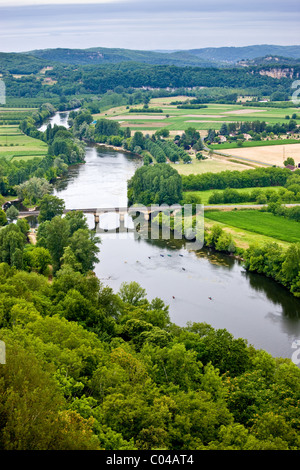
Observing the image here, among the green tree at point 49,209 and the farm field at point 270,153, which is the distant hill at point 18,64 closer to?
the farm field at point 270,153

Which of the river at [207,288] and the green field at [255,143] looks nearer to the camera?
the river at [207,288]

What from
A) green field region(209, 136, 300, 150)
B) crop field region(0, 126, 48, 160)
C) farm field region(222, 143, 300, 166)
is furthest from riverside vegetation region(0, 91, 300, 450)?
green field region(209, 136, 300, 150)


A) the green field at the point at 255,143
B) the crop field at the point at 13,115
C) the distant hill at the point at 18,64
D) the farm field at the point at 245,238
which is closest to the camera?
the farm field at the point at 245,238

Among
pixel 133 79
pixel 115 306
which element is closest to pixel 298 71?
pixel 133 79

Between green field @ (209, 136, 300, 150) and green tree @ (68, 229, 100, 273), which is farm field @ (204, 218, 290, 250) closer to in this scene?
green tree @ (68, 229, 100, 273)

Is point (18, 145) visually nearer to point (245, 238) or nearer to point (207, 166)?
point (207, 166)

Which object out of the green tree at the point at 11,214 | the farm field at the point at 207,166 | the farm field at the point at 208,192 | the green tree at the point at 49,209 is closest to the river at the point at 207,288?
the green tree at the point at 49,209

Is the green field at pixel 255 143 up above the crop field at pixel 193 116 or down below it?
below

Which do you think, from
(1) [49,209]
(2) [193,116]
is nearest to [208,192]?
(1) [49,209]
